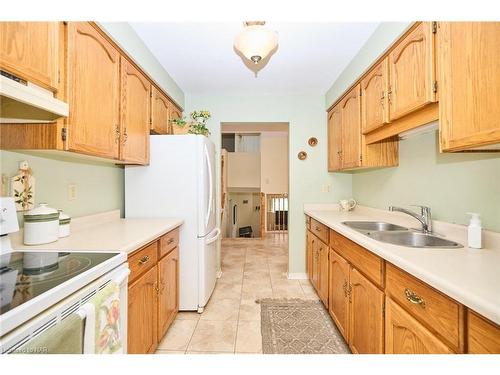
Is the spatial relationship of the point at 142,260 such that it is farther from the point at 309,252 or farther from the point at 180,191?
the point at 309,252

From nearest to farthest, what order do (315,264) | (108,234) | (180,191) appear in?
(108,234), (180,191), (315,264)

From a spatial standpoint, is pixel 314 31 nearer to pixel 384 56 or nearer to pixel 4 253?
pixel 384 56

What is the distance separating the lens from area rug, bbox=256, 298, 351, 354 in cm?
163

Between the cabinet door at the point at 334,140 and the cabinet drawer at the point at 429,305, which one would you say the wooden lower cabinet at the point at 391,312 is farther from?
the cabinet door at the point at 334,140

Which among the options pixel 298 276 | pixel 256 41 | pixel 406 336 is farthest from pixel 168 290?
pixel 256 41

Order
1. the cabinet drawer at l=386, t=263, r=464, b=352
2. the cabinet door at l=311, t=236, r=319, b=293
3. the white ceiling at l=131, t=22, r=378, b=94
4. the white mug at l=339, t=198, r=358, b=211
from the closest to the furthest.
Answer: the cabinet drawer at l=386, t=263, r=464, b=352 < the white ceiling at l=131, t=22, r=378, b=94 < the cabinet door at l=311, t=236, r=319, b=293 < the white mug at l=339, t=198, r=358, b=211

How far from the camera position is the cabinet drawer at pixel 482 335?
0.62 m

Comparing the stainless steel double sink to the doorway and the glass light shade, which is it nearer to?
the glass light shade

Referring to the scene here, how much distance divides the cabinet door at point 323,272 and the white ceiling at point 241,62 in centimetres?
180

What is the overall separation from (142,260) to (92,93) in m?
1.01

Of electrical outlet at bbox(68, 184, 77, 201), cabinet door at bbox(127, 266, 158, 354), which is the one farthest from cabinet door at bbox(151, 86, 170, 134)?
cabinet door at bbox(127, 266, 158, 354)

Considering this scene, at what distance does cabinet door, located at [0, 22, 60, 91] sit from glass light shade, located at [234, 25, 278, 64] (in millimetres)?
944

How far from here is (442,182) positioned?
150 centimetres

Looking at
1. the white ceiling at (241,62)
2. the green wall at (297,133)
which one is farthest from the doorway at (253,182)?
the white ceiling at (241,62)
